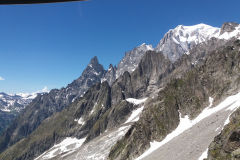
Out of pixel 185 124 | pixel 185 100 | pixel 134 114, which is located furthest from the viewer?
pixel 134 114

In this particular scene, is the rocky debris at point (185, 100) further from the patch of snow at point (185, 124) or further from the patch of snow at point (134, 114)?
the patch of snow at point (134, 114)

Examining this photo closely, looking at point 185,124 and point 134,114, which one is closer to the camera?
point 185,124

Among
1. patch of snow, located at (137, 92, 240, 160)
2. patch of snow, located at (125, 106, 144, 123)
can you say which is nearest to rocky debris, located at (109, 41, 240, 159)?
patch of snow, located at (137, 92, 240, 160)

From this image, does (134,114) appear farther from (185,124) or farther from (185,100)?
(185,124)

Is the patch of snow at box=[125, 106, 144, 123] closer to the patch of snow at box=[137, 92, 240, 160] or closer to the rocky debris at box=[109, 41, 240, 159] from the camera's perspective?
the rocky debris at box=[109, 41, 240, 159]

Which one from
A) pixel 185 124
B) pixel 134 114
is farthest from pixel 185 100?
pixel 134 114

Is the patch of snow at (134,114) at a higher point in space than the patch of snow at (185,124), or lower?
higher

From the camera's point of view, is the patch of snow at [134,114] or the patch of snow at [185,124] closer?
the patch of snow at [185,124]

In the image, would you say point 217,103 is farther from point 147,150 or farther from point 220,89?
point 147,150

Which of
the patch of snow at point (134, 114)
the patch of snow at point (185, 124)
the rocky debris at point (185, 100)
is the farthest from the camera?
Answer: the patch of snow at point (134, 114)

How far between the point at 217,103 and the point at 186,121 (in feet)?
38.9

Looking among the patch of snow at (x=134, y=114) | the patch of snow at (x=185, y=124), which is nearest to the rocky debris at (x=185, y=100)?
the patch of snow at (x=185, y=124)

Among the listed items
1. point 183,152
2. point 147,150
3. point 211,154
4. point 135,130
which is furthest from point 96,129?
point 211,154

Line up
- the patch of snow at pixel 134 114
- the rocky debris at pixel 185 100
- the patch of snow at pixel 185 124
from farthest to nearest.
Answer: the patch of snow at pixel 134 114 → the rocky debris at pixel 185 100 → the patch of snow at pixel 185 124
